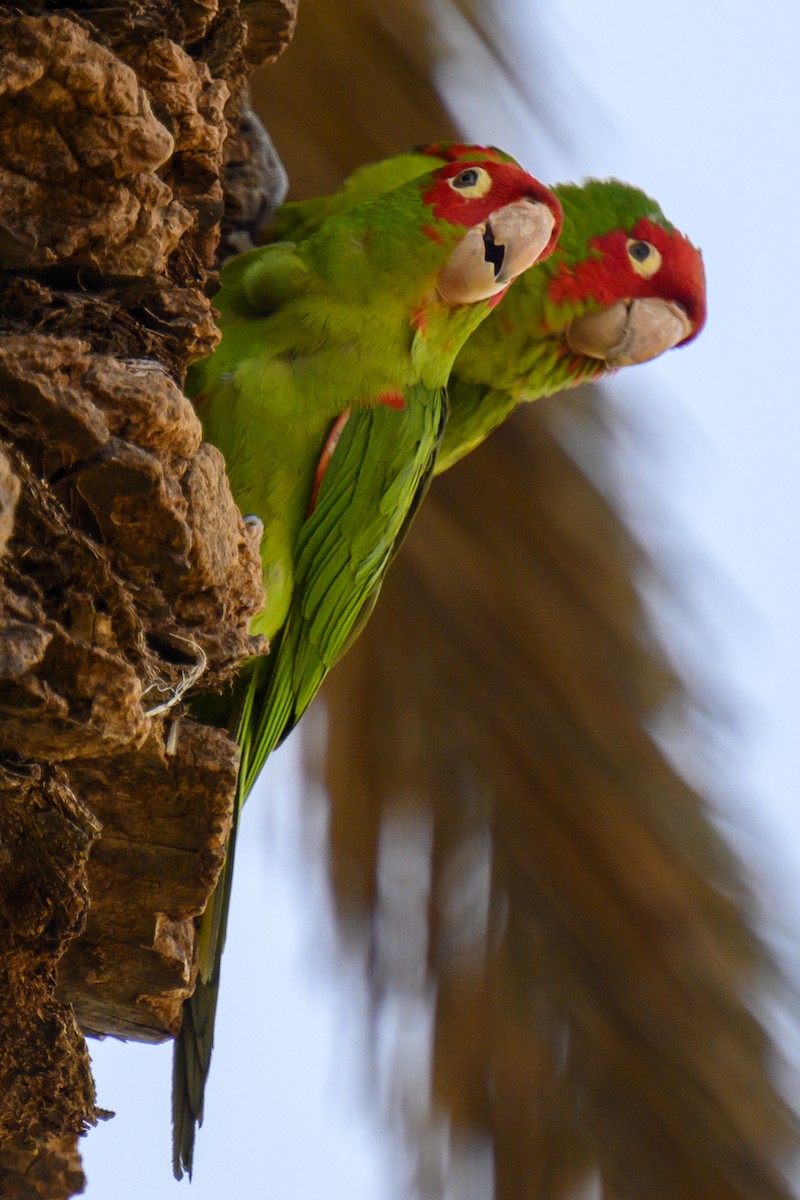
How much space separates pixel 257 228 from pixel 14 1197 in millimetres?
1466

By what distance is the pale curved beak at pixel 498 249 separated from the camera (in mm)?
2004

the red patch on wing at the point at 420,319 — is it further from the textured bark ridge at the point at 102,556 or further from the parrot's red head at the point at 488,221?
the textured bark ridge at the point at 102,556

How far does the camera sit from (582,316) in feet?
7.84

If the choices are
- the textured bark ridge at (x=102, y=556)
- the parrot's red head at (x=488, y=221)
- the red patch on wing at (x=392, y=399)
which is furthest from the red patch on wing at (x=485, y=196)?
the textured bark ridge at (x=102, y=556)

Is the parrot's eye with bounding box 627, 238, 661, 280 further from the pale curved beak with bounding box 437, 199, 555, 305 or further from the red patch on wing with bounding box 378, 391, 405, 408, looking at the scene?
the red patch on wing with bounding box 378, 391, 405, 408

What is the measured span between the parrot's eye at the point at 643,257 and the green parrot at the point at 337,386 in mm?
308

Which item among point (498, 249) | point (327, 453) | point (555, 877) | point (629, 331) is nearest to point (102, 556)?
point (327, 453)

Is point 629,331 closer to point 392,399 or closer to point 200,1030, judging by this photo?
point 392,399

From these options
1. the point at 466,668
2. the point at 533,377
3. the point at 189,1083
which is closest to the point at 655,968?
the point at 466,668

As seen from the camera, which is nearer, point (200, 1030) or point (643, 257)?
point (200, 1030)

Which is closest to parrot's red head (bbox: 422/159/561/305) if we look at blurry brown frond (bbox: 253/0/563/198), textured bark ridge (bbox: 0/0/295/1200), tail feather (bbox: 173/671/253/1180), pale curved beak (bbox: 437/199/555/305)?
pale curved beak (bbox: 437/199/555/305)

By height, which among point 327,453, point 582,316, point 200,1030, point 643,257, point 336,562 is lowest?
point 200,1030

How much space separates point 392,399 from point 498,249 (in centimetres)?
26

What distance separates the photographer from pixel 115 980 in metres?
1.54
